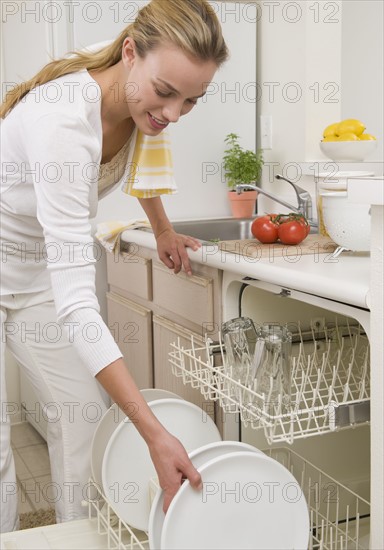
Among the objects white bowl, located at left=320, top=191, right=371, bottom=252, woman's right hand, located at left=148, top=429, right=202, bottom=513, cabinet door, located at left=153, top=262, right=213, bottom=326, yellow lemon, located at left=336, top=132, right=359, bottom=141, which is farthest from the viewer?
yellow lemon, located at left=336, top=132, right=359, bottom=141

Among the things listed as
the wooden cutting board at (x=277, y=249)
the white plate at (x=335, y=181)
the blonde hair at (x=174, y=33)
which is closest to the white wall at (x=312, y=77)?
the white plate at (x=335, y=181)

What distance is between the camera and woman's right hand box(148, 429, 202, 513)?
1.16 metres

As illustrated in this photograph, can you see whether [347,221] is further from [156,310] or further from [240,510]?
[156,310]

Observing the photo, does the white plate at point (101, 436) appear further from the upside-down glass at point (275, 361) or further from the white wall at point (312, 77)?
the white wall at point (312, 77)

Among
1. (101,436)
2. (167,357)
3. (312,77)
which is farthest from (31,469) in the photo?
(312,77)

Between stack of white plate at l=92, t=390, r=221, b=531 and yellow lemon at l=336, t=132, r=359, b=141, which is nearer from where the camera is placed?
stack of white plate at l=92, t=390, r=221, b=531

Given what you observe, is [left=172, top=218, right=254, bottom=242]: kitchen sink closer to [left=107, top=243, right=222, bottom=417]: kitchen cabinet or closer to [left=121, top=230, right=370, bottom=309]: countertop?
[left=107, top=243, right=222, bottom=417]: kitchen cabinet

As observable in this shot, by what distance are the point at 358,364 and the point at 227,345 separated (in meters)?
0.45

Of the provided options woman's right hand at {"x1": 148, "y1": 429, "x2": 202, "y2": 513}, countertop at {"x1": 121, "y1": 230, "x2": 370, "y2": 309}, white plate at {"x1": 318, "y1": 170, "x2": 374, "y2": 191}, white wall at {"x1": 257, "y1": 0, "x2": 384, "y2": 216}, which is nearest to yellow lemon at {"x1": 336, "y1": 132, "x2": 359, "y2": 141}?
white wall at {"x1": 257, "y1": 0, "x2": 384, "y2": 216}

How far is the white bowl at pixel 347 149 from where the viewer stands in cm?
216

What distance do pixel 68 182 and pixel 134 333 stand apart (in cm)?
113

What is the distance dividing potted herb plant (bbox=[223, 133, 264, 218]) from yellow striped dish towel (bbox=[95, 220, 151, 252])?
1.42 feet

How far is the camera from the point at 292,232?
1.71 meters

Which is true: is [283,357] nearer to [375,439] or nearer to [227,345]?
[227,345]
